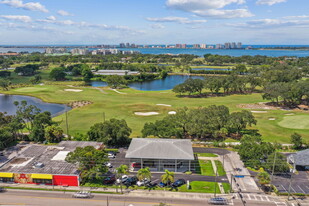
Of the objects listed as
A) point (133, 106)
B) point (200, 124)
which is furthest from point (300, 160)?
point (133, 106)

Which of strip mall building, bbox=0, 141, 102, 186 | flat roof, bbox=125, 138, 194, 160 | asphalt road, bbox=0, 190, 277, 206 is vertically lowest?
asphalt road, bbox=0, 190, 277, 206

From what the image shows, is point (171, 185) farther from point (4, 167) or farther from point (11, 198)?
point (4, 167)

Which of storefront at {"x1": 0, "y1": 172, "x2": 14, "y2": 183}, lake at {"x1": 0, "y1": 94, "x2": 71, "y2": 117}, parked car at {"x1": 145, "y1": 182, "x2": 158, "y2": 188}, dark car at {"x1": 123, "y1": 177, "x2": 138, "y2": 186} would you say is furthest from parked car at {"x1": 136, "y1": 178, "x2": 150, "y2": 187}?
lake at {"x1": 0, "y1": 94, "x2": 71, "y2": 117}

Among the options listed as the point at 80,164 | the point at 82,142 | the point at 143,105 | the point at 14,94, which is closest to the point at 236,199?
the point at 80,164

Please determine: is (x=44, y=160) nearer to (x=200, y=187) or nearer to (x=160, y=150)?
(x=160, y=150)

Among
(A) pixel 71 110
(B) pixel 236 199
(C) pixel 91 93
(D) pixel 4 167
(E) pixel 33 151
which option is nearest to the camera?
(B) pixel 236 199

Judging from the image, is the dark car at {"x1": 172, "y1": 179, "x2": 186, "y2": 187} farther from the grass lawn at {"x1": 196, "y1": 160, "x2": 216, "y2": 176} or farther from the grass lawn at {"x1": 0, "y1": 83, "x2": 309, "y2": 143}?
the grass lawn at {"x1": 0, "y1": 83, "x2": 309, "y2": 143}

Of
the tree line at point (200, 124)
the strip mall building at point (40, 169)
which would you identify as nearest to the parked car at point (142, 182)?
the strip mall building at point (40, 169)
